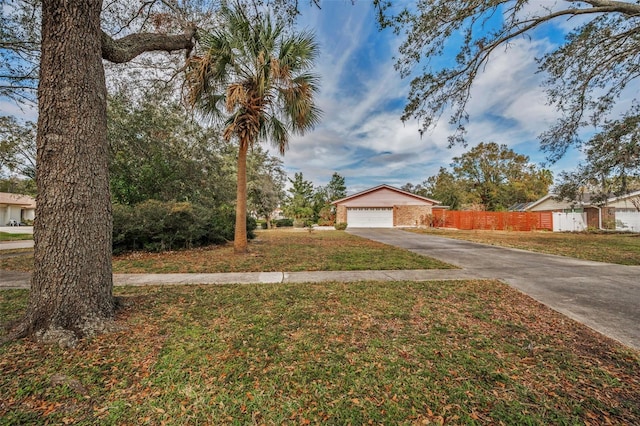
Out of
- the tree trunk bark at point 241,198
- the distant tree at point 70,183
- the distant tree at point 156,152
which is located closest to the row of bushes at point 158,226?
the tree trunk bark at point 241,198

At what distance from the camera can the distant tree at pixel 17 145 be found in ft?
30.2

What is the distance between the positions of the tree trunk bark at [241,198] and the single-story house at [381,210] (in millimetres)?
18817

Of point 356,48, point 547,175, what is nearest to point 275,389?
point 356,48

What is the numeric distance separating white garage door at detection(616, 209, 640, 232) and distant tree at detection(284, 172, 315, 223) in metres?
26.2

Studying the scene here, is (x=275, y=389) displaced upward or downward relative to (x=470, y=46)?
downward

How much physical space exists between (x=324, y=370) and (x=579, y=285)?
5662mm

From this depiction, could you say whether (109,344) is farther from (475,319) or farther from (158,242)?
(158,242)

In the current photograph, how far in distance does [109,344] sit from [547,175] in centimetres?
5517

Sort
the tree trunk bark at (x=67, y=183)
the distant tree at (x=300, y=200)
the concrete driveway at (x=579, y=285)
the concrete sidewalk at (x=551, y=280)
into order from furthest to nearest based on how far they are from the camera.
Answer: the distant tree at (x=300, y=200), the concrete sidewalk at (x=551, y=280), the concrete driveway at (x=579, y=285), the tree trunk bark at (x=67, y=183)

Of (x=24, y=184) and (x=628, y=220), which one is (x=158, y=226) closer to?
(x=24, y=184)

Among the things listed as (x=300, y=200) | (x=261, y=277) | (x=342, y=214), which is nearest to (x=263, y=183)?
(x=342, y=214)

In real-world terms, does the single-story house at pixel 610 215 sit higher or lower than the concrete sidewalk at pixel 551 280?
higher

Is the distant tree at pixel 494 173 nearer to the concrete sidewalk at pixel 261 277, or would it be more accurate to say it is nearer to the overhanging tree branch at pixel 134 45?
the concrete sidewalk at pixel 261 277

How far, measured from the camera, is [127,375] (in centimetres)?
223
